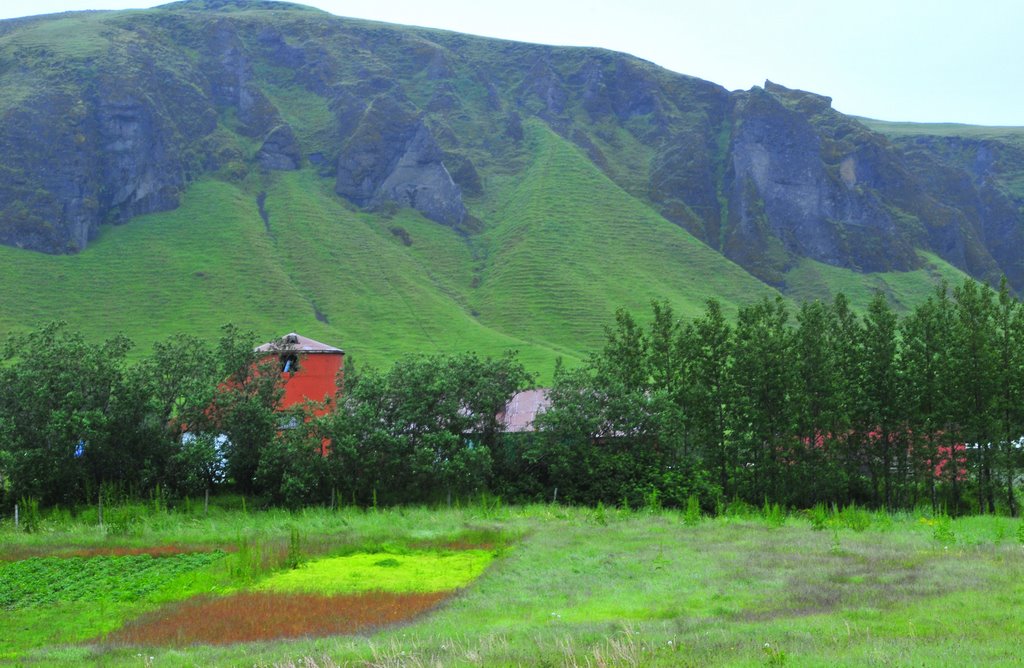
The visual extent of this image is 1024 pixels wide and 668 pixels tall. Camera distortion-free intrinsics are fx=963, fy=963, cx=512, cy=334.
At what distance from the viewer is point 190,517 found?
39156mm

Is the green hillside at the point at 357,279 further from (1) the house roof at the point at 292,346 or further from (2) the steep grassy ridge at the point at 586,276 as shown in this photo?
(1) the house roof at the point at 292,346

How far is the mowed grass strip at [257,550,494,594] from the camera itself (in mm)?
24141

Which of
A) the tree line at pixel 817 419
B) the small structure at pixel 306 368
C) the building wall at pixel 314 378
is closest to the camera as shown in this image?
the tree line at pixel 817 419

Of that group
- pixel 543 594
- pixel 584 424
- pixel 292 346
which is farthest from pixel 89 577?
pixel 292 346

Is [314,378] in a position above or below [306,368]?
below

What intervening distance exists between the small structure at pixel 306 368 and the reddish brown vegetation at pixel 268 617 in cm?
3070

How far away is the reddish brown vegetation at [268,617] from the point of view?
1911 centimetres

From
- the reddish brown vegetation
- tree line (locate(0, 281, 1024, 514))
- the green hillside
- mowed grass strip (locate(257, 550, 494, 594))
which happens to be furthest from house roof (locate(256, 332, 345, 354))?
the green hillside

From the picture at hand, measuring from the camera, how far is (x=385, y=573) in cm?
2608

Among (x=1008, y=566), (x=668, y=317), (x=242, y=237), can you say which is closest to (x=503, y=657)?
(x=1008, y=566)

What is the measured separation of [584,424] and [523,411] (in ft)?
33.3

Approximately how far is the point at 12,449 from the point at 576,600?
99.5 ft

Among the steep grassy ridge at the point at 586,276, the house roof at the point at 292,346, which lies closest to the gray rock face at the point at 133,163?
the steep grassy ridge at the point at 586,276

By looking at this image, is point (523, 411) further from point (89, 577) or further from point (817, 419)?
point (89, 577)
